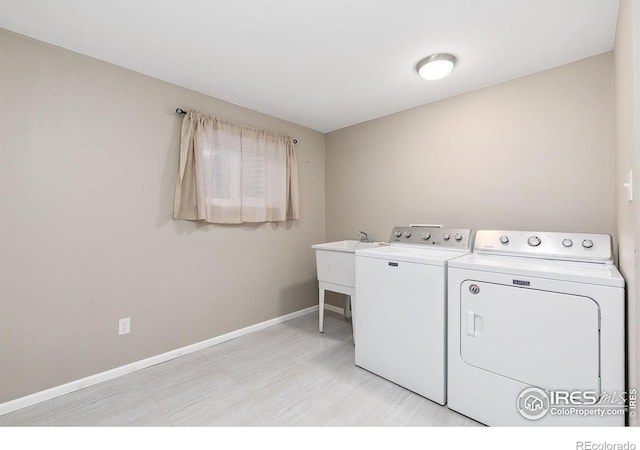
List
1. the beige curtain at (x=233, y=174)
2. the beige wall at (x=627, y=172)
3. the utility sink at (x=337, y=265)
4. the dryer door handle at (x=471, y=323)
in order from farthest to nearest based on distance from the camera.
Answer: the utility sink at (x=337, y=265), the beige curtain at (x=233, y=174), the dryer door handle at (x=471, y=323), the beige wall at (x=627, y=172)

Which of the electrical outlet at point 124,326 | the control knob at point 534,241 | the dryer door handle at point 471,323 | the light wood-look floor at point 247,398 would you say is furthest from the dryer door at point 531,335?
the electrical outlet at point 124,326

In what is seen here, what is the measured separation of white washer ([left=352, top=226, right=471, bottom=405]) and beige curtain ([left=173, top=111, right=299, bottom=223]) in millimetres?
1257

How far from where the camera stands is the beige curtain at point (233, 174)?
2408 mm

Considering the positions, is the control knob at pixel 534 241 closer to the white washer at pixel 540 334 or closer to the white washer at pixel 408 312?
the white washer at pixel 540 334

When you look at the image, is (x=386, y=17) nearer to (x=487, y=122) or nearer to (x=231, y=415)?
(x=487, y=122)

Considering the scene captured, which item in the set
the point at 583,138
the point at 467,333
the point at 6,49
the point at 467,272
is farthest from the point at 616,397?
the point at 6,49

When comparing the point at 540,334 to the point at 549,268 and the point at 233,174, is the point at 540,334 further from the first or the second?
the point at 233,174

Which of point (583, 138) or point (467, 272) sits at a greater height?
point (583, 138)

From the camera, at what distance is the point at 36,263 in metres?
1.79

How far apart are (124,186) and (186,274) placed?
85 cm

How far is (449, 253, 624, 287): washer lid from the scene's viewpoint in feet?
4.33

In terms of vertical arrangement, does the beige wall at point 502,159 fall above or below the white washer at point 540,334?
above

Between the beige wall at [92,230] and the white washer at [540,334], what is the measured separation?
206 centimetres

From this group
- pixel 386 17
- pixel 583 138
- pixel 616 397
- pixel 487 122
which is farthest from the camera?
pixel 487 122
